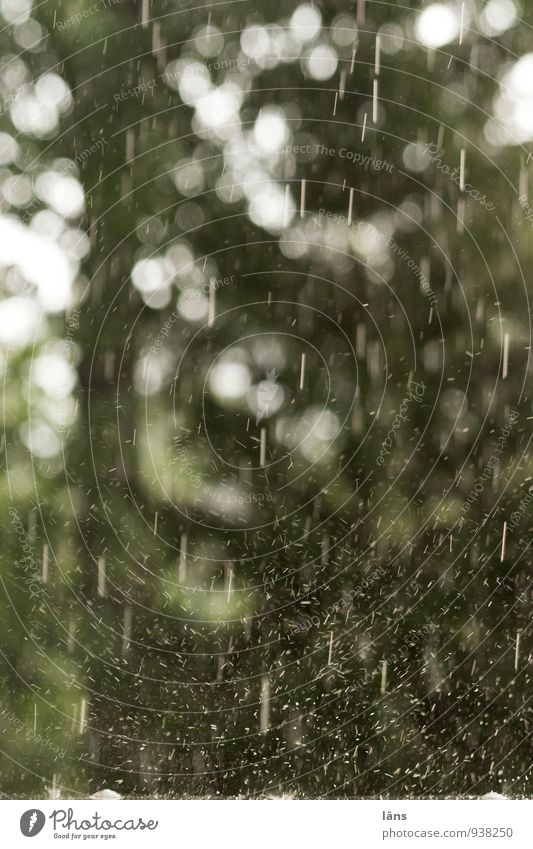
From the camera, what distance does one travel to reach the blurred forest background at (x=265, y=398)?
81 centimetres

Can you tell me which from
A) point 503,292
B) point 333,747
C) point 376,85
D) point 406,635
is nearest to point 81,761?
point 333,747

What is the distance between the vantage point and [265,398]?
83cm

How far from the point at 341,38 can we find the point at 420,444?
468mm

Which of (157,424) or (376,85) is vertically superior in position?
(376,85)

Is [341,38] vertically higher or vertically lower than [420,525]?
higher

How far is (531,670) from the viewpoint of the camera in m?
0.83

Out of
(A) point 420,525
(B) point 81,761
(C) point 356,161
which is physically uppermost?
(C) point 356,161

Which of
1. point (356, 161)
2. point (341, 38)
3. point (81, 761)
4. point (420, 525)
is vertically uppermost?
point (341, 38)

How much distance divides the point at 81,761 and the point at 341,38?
0.85 metres

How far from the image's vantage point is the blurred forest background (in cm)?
81

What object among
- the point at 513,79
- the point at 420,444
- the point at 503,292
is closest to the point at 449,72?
the point at 513,79

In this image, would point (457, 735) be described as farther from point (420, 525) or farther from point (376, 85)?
point (376, 85)

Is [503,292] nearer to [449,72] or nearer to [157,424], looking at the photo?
[449,72]

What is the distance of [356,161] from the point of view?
0.85 meters
